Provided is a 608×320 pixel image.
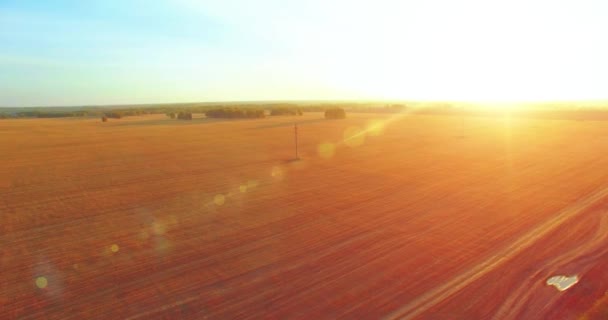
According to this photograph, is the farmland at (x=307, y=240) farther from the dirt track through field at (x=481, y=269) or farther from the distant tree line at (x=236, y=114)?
the distant tree line at (x=236, y=114)

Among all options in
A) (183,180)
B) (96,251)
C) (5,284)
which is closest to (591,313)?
(96,251)

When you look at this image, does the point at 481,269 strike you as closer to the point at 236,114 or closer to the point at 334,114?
the point at 334,114

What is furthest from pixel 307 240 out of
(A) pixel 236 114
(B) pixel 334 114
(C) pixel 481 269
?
Answer: (A) pixel 236 114

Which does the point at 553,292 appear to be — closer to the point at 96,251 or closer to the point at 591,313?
the point at 591,313

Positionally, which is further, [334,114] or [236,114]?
[236,114]

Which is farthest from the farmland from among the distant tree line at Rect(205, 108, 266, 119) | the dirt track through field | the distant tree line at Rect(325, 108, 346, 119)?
the distant tree line at Rect(205, 108, 266, 119)

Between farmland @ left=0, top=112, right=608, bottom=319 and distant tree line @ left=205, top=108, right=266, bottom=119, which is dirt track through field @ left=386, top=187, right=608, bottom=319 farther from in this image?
distant tree line @ left=205, top=108, right=266, bottom=119

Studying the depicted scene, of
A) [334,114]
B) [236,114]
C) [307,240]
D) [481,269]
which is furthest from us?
[236,114]

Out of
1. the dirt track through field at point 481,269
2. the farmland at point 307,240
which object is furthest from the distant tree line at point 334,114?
the dirt track through field at point 481,269
